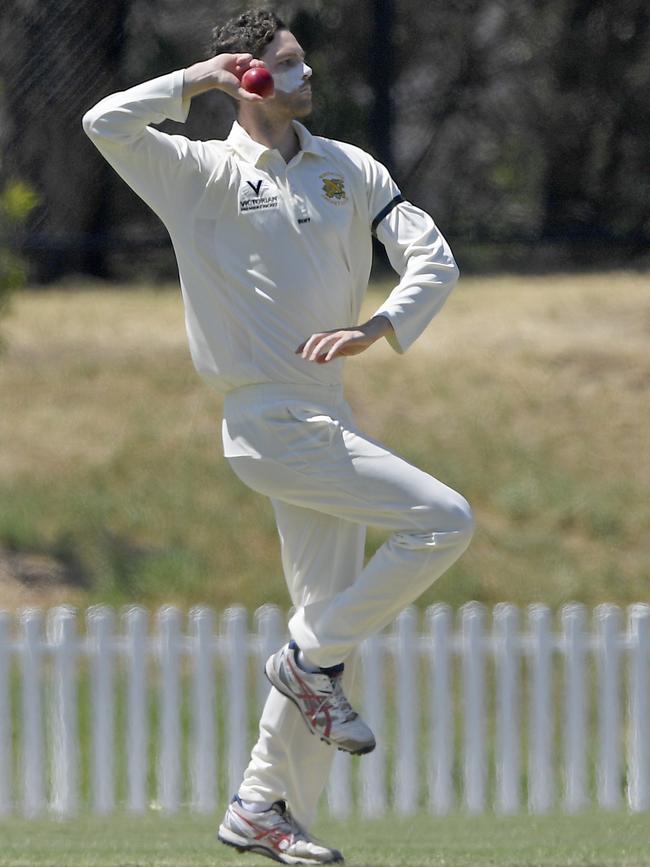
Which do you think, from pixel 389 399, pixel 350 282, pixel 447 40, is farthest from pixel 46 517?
pixel 447 40

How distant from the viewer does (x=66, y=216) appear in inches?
552

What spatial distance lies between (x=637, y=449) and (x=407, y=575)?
6.74 m

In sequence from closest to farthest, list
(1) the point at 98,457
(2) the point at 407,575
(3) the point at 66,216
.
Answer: (2) the point at 407,575 → (1) the point at 98,457 → (3) the point at 66,216

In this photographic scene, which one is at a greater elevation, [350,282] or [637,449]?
[350,282]

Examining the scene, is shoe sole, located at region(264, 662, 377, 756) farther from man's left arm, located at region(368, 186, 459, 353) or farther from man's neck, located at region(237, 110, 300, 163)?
man's neck, located at region(237, 110, 300, 163)

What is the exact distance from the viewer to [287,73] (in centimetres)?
432

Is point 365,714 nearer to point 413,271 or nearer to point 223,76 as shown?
point 413,271

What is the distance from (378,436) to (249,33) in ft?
20.6

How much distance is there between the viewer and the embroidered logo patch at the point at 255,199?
4.33m

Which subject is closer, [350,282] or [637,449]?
[350,282]

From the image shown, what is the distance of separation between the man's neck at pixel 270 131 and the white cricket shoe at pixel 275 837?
172cm

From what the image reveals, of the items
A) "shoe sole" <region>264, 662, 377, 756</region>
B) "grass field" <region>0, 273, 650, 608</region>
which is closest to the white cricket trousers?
"shoe sole" <region>264, 662, 377, 756</region>

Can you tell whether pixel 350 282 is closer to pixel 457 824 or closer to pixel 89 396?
pixel 457 824

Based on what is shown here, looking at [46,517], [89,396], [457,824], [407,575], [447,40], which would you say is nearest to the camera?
[407,575]
